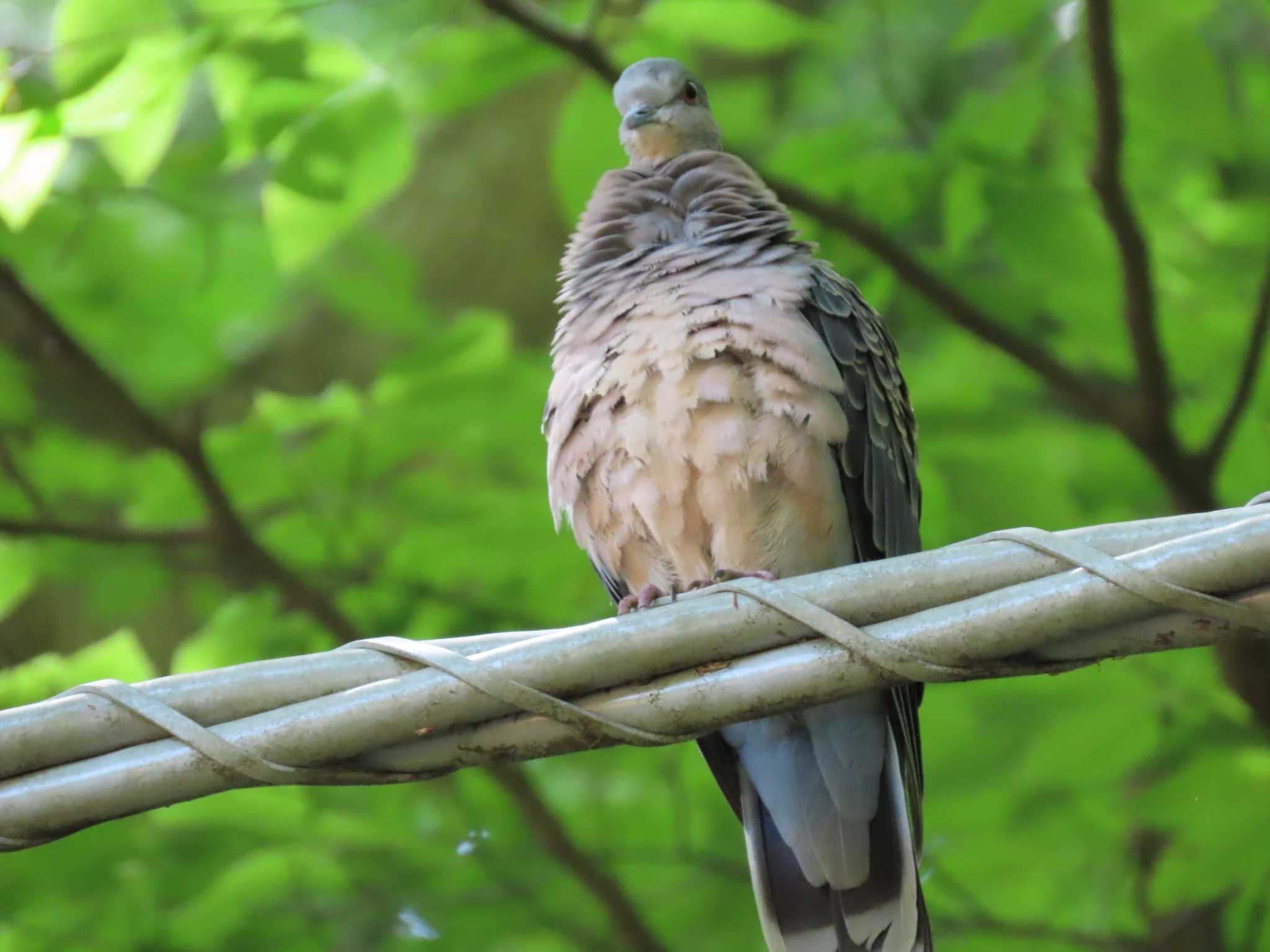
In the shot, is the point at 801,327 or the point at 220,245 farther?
the point at 220,245

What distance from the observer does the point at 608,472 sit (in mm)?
2889

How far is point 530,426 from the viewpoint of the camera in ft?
12.3

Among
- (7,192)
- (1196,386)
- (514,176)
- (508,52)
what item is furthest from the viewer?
(514,176)

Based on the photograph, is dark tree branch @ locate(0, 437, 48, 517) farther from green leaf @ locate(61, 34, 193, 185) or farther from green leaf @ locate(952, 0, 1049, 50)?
green leaf @ locate(952, 0, 1049, 50)

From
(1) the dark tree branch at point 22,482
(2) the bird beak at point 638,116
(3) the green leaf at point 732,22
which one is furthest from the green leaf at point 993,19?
(1) the dark tree branch at point 22,482

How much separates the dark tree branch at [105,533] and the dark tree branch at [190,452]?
9cm

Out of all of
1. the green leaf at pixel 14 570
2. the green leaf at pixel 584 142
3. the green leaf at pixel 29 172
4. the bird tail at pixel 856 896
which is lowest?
the bird tail at pixel 856 896

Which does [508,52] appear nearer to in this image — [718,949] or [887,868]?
[887,868]

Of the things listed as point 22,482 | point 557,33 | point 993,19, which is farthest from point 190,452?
point 993,19

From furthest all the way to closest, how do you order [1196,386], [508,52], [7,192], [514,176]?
[514,176] < [1196,386] < [508,52] < [7,192]

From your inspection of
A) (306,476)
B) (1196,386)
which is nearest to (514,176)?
(306,476)

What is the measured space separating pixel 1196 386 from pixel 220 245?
8.32 feet

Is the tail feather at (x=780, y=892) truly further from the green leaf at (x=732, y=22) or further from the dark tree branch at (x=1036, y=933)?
the green leaf at (x=732, y=22)

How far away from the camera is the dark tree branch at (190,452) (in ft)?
11.4
